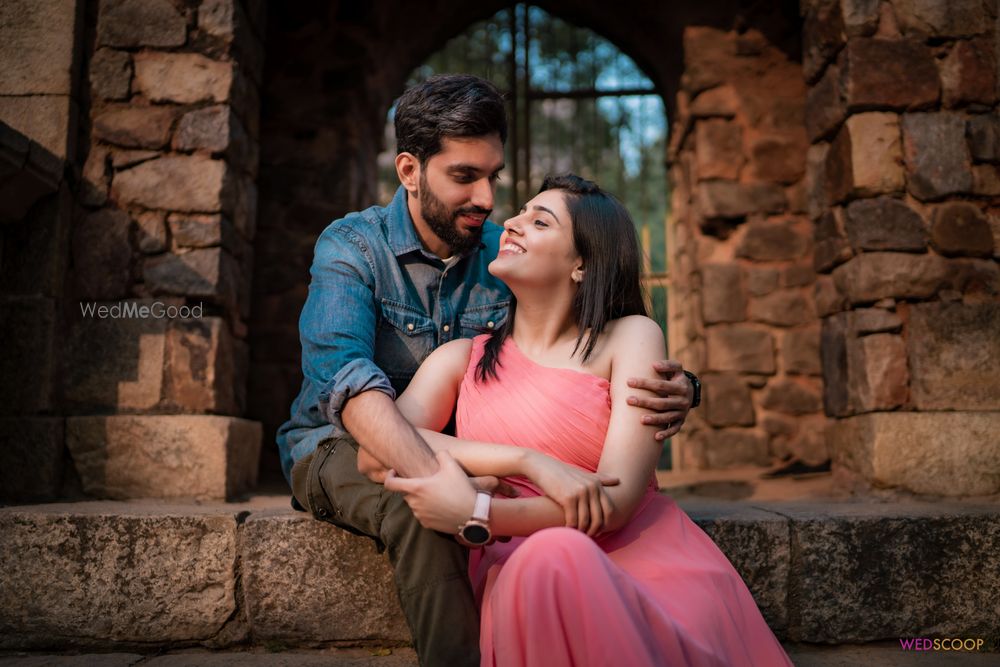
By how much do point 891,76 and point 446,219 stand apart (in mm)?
Result: 1968

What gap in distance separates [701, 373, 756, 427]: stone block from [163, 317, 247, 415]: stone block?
2.69 meters

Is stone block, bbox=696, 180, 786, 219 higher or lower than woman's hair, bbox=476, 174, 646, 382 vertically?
higher

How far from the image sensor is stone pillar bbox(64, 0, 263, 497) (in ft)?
9.00

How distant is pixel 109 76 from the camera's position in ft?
9.76

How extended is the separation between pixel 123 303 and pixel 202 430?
0.60 meters

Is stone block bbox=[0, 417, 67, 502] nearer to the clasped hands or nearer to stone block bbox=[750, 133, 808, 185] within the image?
the clasped hands

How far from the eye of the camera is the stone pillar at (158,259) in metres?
2.74

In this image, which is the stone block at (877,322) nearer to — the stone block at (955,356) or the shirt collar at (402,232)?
the stone block at (955,356)

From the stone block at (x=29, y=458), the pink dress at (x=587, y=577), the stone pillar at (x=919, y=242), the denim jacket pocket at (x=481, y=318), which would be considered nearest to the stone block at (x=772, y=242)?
the stone pillar at (x=919, y=242)

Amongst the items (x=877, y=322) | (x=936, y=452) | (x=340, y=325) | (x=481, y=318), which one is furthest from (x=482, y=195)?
(x=936, y=452)

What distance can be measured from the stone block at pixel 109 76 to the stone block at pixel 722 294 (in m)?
3.12

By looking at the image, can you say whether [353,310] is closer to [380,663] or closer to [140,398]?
[380,663]

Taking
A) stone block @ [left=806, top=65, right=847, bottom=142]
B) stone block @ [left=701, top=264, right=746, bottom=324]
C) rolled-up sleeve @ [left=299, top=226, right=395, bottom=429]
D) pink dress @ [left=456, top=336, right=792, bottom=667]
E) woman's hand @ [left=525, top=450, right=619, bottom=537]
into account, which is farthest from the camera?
stone block @ [left=701, top=264, right=746, bottom=324]

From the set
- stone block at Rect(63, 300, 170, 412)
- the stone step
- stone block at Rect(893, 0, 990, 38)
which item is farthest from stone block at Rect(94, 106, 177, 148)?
stone block at Rect(893, 0, 990, 38)
